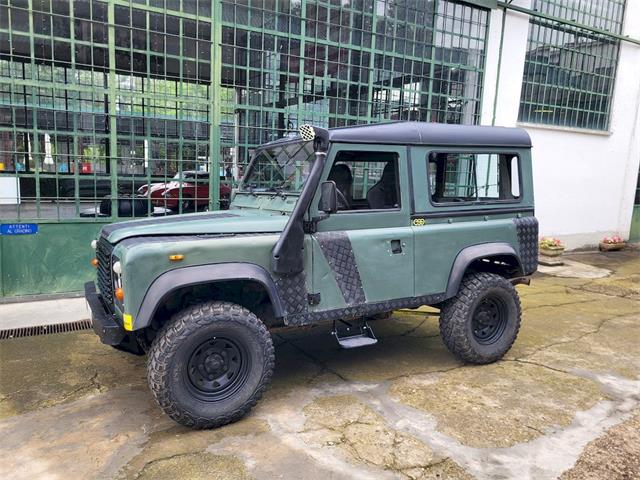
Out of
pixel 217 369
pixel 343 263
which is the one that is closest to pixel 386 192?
pixel 343 263

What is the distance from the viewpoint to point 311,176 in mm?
3527

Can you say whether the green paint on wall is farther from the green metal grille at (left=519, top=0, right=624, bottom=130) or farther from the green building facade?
the green metal grille at (left=519, top=0, right=624, bottom=130)

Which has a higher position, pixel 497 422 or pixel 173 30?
pixel 173 30

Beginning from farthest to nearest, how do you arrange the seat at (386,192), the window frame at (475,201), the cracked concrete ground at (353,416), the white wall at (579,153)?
the white wall at (579,153) → the window frame at (475,201) → the seat at (386,192) → the cracked concrete ground at (353,416)

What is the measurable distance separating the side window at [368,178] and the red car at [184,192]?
2784 millimetres

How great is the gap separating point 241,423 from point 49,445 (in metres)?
1.19

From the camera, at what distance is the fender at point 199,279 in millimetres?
3021

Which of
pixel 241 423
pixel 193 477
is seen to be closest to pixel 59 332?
pixel 241 423

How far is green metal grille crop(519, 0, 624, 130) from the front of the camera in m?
9.41

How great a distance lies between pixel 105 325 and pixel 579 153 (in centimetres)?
1005

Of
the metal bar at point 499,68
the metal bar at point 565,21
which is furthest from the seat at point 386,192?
the metal bar at point 565,21

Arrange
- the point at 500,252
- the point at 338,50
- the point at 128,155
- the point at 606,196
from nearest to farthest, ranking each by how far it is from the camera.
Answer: the point at 500,252 → the point at 128,155 → the point at 338,50 → the point at 606,196

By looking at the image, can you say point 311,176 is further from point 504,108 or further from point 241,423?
point 504,108

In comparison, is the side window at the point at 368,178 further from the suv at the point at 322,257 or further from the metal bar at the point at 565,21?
the metal bar at the point at 565,21
